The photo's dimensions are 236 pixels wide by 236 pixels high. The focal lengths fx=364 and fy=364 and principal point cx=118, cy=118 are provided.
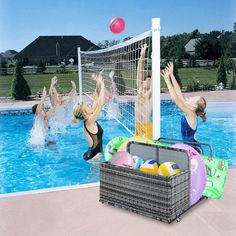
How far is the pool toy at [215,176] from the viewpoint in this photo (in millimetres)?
3531

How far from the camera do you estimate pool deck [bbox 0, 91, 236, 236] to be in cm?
299

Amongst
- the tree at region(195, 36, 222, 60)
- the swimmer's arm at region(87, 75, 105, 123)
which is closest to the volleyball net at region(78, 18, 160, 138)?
the swimmer's arm at region(87, 75, 105, 123)

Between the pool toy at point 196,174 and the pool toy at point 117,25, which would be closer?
the pool toy at point 196,174

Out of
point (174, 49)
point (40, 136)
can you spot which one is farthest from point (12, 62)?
point (174, 49)

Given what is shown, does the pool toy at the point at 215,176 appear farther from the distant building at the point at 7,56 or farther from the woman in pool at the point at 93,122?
the distant building at the point at 7,56

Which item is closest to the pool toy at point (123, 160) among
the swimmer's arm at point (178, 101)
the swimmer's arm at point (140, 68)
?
the swimmer's arm at point (140, 68)

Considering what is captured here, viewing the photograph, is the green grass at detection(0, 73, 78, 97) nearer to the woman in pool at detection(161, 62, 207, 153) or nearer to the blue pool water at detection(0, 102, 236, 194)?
the blue pool water at detection(0, 102, 236, 194)

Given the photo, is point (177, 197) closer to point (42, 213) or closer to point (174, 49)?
point (42, 213)

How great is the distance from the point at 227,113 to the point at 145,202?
258 inches

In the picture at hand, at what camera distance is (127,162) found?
343cm

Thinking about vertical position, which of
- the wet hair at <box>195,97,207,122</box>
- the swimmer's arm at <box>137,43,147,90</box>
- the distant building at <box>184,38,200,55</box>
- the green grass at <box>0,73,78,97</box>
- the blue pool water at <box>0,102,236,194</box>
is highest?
the distant building at <box>184,38,200,55</box>

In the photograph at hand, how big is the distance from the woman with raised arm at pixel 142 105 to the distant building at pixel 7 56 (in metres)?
6.31

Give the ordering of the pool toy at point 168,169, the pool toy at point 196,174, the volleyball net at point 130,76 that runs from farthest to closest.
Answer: the volleyball net at point 130,76
the pool toy at point 196,174
the pool toy at point 168,169

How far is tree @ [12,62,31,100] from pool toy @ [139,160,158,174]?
25.6 feet
